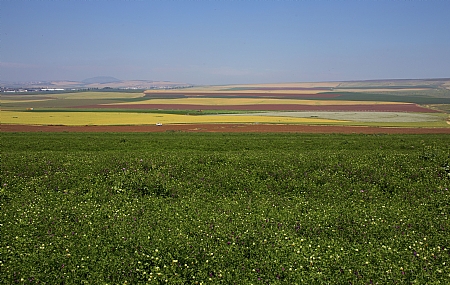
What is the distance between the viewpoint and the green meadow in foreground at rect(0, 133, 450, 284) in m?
9.70

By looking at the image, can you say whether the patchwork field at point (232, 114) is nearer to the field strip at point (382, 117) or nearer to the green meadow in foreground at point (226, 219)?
the field strip at point (382, 117)

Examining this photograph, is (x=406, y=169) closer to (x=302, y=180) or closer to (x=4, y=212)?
(x=302, y=180)

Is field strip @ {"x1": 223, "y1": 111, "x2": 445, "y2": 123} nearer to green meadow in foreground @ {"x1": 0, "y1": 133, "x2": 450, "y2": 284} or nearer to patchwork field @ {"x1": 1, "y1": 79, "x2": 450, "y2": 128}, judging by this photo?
patchwork field @ {"x1": 1, "y1": 79, "x2": 450, "y2": 128}

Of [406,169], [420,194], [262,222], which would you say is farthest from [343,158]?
[262,222]

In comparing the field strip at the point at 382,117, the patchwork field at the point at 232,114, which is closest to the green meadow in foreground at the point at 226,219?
the patchwork field at the point at 232,114

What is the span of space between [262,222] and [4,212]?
368 inches

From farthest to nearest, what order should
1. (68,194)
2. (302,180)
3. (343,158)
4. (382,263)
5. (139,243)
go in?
1. (343,158)
2. (302,180)
3. (68,194)
4. (139,243)
5. (382,263)

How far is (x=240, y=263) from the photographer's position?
394 inches

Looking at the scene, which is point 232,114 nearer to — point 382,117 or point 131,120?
point 131,120

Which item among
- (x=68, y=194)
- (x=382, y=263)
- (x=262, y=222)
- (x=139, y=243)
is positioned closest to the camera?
(x=382, y=263)

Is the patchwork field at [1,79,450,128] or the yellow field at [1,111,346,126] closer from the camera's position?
the yellow field at [1,111,346,126]

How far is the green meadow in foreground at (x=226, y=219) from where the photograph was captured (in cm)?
970

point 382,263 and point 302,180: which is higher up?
point 302,180

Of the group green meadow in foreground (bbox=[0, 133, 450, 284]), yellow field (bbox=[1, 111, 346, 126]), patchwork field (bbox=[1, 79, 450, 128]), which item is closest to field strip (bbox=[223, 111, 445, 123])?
patchwork field (bbox=[1, 79, 450, 128])
